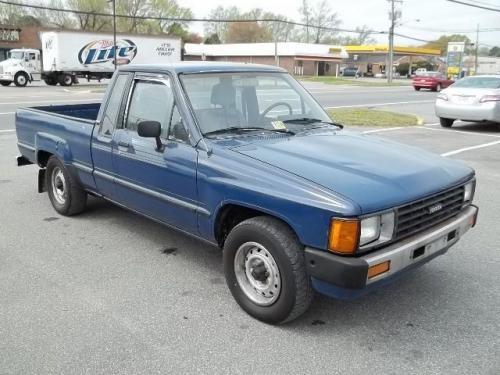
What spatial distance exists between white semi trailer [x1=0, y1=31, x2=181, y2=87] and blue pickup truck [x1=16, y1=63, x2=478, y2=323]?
27.4 m

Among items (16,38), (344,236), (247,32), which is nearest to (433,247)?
(344,236)

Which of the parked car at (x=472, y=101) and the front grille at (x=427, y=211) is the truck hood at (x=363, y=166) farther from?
the parked car at (x=472, y=101)

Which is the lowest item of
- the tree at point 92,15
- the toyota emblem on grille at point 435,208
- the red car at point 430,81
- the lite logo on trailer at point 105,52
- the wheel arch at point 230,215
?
the wheel arch at point 230,215

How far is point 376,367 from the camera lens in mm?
3051

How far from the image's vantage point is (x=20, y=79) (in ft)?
104

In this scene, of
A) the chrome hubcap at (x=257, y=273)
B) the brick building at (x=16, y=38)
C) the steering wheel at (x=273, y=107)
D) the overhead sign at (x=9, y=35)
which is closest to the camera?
the chrome hubcap at (x=257, y=273)

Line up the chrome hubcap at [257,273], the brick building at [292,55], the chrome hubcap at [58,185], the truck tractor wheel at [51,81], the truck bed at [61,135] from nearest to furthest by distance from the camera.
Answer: the chrome hubcap at [257,273]
the truck bed at [61,135]
the chrome hubcap at [58,185]
the truck tractor wheel at [51,81]
the brick building at [292,55]

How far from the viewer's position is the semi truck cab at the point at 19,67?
31.3m

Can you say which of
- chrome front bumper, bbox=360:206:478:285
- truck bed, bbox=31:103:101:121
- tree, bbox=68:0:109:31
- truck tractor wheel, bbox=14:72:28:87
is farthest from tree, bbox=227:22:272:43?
chrome front bumper, bbox=360:206:478:285

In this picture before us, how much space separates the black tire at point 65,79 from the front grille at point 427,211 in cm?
3437

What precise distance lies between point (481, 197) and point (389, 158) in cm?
385

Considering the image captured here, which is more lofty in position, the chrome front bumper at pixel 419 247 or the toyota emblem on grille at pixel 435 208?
the toyota emblem on grille at pixel 435 208

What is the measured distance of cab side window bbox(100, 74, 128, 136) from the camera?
484 centimetres

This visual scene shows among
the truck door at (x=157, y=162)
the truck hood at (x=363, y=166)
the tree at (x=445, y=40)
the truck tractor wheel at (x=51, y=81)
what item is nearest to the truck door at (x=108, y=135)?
the truck door at (x=157, y=162)
